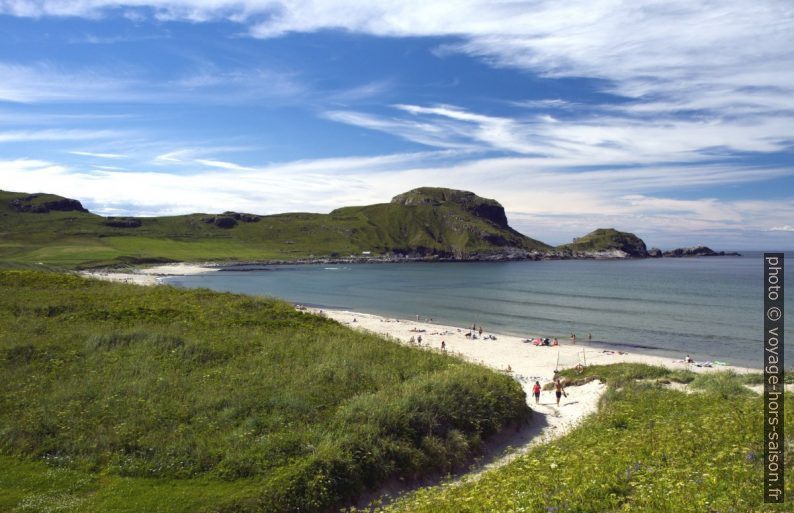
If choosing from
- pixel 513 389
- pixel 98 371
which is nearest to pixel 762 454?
pixel 513 389

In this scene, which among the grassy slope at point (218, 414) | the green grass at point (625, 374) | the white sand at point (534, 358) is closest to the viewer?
the grassy slope at point (218, 414)

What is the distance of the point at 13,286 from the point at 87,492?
97.5 ft

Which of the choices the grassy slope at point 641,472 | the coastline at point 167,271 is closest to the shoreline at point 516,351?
the grassy slope at point 641,472

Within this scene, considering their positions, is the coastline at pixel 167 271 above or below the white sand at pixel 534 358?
above

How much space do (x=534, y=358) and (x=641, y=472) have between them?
39497 mm

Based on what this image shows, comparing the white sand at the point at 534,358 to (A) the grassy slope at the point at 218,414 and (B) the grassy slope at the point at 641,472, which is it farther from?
(B) the grassy slope at the point at 641,472

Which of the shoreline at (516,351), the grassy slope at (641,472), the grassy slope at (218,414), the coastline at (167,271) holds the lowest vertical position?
the shoreline at (516,351)

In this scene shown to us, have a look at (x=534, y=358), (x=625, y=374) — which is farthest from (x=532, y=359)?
(x=625, y=374)

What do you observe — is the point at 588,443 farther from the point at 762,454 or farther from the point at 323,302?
the point at 323,302

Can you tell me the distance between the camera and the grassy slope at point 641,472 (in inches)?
340

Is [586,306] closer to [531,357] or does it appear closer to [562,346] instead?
[562,346]

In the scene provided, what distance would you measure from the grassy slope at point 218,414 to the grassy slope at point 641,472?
3365 millimetres

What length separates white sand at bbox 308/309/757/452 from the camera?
24188mm

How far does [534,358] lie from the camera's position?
48.2 m
